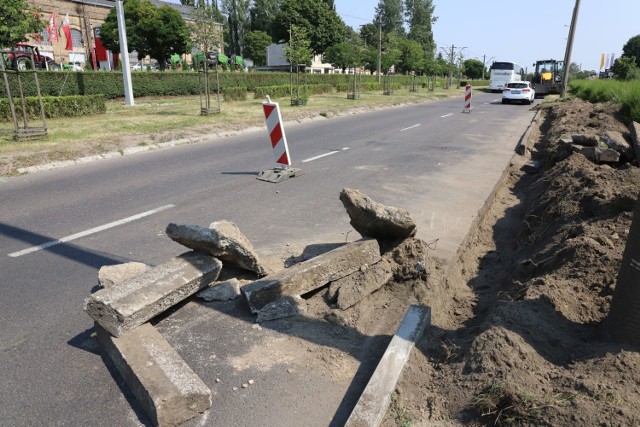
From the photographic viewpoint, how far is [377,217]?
4324mm

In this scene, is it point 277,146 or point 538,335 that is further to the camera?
point 277,146

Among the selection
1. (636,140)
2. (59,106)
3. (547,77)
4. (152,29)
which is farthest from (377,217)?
(547,77)

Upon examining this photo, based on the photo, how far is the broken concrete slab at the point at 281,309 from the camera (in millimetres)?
3762

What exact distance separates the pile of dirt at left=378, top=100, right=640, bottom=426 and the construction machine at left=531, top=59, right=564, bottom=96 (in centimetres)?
4235

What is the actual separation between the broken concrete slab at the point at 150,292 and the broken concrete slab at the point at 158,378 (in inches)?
4.9

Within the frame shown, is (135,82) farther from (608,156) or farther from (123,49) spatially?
(608,156)

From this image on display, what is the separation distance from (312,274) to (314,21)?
7001 centimetres

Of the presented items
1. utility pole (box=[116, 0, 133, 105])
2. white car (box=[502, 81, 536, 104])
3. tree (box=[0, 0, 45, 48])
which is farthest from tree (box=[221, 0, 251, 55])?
tree (box=[0, 0, 45, 48])

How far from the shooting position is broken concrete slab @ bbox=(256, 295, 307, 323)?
3.76 metres

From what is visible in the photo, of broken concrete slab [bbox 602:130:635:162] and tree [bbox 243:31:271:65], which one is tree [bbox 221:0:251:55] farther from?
broken concrete slab [bbox 602:130:635:162]

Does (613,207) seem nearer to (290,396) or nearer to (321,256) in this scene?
(321,256)

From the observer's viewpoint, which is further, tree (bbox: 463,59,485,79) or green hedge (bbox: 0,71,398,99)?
tree (bbox: 463,59,485,79)

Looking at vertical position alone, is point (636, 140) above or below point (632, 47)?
below

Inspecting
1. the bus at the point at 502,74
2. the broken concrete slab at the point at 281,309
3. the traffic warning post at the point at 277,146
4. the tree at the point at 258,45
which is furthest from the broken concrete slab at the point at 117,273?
the tree at the point at 258,45
